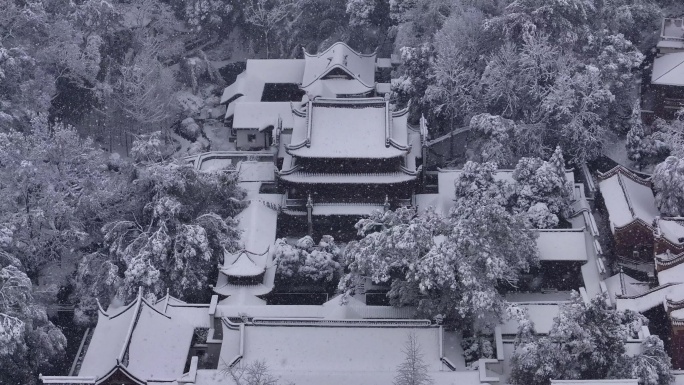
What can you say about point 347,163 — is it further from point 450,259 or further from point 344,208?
point 450,259

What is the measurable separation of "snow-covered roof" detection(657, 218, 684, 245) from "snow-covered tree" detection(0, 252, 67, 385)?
21.4m

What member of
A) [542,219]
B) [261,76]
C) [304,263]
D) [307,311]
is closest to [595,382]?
[307,311]

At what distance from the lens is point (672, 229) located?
3164cm

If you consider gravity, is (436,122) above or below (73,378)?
above

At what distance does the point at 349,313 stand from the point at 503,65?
1573 cm

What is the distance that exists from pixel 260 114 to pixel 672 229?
20.9 meters

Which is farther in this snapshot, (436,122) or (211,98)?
(211,98)

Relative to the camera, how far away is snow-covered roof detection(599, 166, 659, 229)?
33344 millimetres

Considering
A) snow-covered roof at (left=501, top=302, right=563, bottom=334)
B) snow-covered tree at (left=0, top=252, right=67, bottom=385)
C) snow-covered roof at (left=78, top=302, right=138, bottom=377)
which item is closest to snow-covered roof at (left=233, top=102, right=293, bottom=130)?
snow-covered roof at (left=78, top=302, right=138, bottom=377)

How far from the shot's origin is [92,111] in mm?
45594

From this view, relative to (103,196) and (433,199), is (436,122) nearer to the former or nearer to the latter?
(433,199)

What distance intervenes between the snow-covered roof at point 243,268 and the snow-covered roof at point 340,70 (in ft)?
47.1

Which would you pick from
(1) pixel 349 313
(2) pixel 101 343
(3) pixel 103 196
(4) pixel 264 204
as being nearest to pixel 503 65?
(4) pixel 264 204

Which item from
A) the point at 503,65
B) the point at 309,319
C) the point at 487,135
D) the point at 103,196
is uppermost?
the point at 503,65
